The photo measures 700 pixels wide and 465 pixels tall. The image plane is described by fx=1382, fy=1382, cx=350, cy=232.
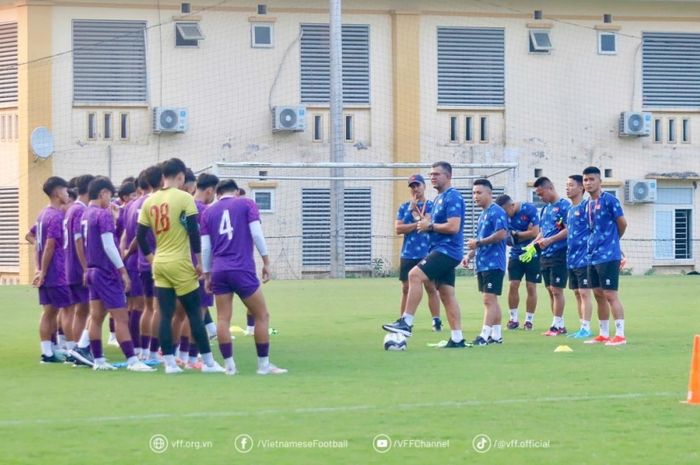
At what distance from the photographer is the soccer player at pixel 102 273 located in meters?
13.9

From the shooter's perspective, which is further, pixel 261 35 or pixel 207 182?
pixel 261 35

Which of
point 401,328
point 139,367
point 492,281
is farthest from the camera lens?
point 492,281

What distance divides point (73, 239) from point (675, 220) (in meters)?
35.0

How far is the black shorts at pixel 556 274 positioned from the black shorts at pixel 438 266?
3269 millimetres

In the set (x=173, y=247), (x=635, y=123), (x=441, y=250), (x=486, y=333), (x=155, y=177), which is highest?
(x=635, y=123)

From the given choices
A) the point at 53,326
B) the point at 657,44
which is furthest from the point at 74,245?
the point at 657,44

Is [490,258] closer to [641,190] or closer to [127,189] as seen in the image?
[127,189]

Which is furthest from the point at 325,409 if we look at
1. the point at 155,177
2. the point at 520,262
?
the point at 520,262

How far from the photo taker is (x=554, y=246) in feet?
62.2

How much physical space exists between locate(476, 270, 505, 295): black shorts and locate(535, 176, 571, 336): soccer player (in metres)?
1.65

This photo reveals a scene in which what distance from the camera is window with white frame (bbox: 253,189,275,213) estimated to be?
41.6m

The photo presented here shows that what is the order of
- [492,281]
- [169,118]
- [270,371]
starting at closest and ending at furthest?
[270,371] → [492,281] → [169,118]

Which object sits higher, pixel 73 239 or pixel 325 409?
→ pixel 73 239

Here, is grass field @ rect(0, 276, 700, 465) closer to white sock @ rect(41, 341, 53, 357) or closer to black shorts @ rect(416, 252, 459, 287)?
white sock @ rect(41, 341, 53, 357)
